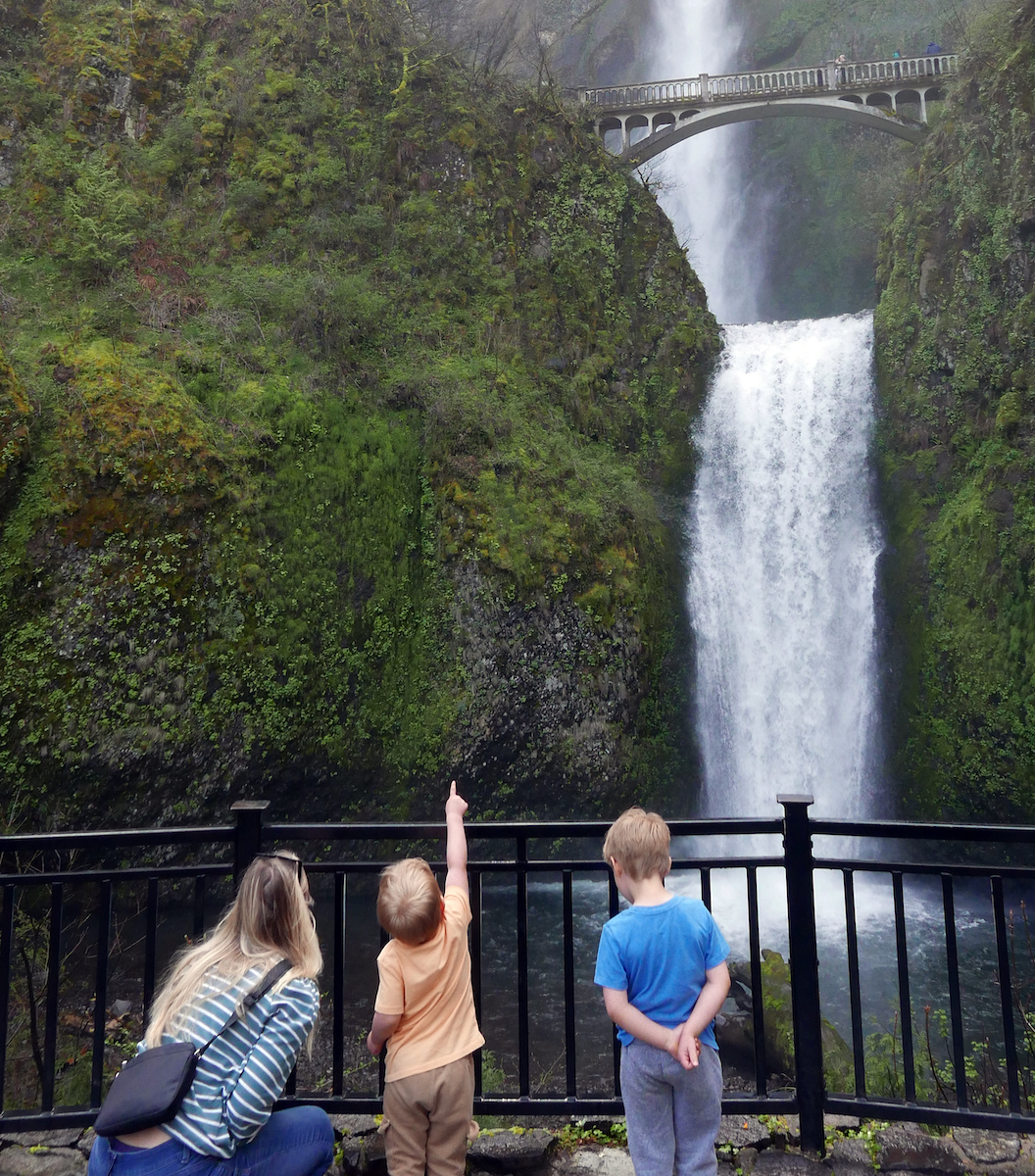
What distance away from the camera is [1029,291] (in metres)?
13.9

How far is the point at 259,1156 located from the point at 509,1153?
1.27 metres

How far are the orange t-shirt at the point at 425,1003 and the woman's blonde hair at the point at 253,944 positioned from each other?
281 millimetres

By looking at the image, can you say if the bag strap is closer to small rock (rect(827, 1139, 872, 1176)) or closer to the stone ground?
the stone ground

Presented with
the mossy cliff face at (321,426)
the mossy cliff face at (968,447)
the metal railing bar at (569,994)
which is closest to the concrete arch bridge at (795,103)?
the mossy cliff face at (968,447)

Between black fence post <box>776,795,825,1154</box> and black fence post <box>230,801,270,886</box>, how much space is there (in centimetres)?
216

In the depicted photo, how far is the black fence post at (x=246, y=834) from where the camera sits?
3.36 metres

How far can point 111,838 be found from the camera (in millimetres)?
3408

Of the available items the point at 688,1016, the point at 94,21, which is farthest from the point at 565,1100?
the point at 94,21

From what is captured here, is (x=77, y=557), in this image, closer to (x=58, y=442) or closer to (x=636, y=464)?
(x=58, y=442)

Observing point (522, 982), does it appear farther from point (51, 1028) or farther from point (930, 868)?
point (51, 1028)

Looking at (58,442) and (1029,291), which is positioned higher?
(1029,291)

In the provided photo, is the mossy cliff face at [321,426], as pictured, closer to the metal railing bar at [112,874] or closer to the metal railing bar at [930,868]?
the metal railing bar at [112,874]

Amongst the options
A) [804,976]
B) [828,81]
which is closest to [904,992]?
→ [804,976]

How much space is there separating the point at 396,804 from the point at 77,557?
17.5ft
